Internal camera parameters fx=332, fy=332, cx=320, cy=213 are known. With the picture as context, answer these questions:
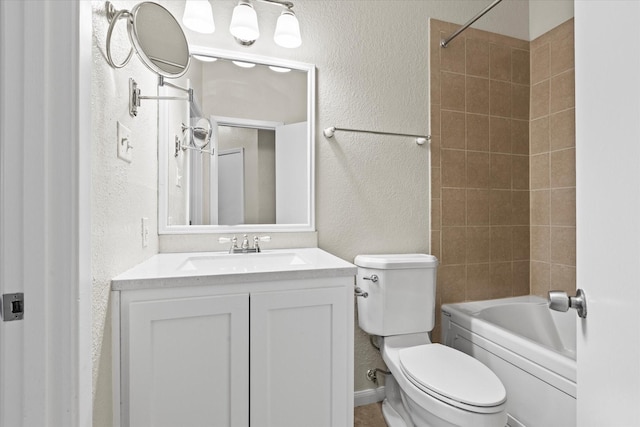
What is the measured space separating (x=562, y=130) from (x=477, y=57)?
0.68 m

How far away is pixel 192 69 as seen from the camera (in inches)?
64.0

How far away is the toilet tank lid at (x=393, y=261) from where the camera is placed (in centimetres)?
166

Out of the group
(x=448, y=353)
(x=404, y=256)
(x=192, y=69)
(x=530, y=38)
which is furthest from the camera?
(x=530, y=38)

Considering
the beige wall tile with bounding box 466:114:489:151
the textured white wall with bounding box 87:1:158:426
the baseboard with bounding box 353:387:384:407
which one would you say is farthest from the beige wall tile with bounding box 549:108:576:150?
the textured white wall with bounding box 87:1:158:426

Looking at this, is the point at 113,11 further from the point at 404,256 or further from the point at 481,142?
the point at 481,142

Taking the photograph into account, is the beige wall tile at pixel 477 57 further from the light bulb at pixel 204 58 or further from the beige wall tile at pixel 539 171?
the light bulb at pixel 204 58

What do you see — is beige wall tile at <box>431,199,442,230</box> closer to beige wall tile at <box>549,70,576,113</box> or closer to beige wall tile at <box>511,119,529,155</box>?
beige wall tile at <box>511,119,529,155</box>

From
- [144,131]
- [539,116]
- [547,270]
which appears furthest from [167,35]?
[547,270]

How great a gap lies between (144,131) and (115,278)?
63 cm

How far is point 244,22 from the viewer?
158cm

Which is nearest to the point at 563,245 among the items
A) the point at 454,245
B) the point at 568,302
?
the point at 454,245

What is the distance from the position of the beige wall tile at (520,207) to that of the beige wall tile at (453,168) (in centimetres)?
42

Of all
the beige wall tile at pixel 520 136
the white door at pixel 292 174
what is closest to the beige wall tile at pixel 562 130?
the beige wall tile at pixel 520 136

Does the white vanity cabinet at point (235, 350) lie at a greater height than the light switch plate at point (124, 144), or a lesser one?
lesser
